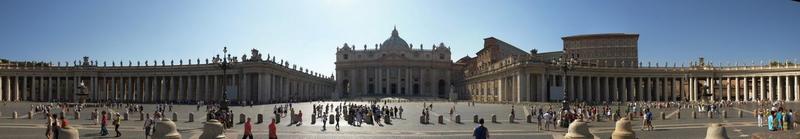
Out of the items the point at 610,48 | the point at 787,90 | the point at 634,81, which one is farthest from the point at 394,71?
the point at 787,90

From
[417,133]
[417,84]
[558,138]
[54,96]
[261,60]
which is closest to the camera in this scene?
[558,138]

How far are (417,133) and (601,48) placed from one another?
96.2m

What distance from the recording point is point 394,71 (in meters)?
132

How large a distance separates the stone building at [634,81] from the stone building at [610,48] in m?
13.5

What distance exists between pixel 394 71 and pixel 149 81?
160ft

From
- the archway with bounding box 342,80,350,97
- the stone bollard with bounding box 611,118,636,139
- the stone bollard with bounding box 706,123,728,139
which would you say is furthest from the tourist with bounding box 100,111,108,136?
the archway with bounding box 342,80,350,97

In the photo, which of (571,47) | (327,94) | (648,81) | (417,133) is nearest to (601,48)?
(571,47)

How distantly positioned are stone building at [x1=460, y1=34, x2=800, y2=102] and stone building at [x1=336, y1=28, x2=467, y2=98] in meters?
27.7

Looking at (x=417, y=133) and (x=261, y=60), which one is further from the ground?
(x=261, y=60)

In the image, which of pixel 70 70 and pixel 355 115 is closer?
pixel 355 115

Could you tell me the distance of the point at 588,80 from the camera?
3664 inches

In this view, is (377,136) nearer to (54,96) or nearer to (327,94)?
(54,96)

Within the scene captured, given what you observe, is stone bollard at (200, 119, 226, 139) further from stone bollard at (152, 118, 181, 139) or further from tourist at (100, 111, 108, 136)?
tourist at (100, 111, 108, 136)

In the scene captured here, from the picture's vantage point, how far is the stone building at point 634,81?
84.8 metres
